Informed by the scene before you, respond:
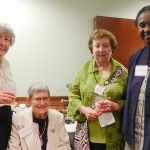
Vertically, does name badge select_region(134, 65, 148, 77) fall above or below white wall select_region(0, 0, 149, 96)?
below

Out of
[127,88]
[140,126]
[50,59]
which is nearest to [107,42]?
[127,88]

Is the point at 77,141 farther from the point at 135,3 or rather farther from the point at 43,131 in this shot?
the point at 135,3

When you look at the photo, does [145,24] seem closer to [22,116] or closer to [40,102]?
[40,102]

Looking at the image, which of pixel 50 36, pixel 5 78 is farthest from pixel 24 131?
pixel 50 36

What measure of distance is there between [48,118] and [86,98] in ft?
1.34

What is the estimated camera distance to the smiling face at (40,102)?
2.05 m

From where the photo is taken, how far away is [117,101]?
1875 mm

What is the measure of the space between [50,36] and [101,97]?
2168 millimetres

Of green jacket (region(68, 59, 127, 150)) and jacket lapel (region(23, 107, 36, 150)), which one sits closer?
green jacket (region(68, 59, 127, 150))

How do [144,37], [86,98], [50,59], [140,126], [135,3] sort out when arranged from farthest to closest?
1. [135,3]
2. [50,59]
3. [86,98]
4. [144,37]
5. [140,126]

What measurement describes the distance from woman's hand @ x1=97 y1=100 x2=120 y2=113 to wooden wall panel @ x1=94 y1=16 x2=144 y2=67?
2388mm

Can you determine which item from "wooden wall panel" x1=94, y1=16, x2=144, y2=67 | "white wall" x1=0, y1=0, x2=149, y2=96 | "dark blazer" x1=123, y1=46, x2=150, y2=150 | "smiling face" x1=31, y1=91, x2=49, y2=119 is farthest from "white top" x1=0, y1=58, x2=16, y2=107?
"wooden wall panel" x1=94, y1=16, x2=144, y2=67

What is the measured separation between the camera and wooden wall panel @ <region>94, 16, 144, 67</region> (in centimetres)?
410

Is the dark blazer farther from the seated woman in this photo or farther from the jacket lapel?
the jacket lapel
